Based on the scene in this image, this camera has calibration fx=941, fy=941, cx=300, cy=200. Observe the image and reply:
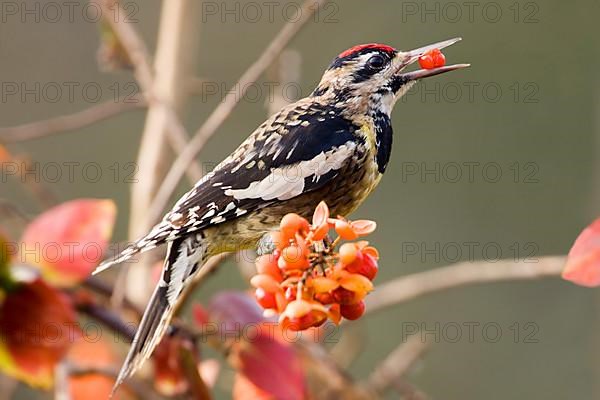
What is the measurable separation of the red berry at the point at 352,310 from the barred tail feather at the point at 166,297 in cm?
39

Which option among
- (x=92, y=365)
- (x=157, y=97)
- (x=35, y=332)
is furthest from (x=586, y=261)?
(x=157, y=97)

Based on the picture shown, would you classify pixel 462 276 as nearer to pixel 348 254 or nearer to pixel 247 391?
pixel 247 391

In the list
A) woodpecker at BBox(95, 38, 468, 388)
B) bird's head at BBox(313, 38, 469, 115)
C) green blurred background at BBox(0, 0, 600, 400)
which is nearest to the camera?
woodpecker at BBox(95, 38, 468, 388)

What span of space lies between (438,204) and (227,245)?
351 centimetres

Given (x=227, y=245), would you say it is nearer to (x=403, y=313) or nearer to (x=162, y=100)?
(x=162, y=100)

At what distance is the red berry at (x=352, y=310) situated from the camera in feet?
→ 4.66

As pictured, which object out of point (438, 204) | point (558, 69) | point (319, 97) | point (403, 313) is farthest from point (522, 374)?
point (319, 97)

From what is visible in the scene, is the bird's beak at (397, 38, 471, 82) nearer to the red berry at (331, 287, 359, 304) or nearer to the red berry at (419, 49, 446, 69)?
the red berry at (419, 49, 446, 69)

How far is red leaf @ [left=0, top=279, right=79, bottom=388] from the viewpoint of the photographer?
6.03 ft

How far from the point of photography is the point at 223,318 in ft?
6.49

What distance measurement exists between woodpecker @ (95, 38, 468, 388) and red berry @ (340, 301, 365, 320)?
0.49 metres

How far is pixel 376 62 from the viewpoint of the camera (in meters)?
2.23

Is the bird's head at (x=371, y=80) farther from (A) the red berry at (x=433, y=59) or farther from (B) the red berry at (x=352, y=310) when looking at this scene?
(B) the red berry at (x=352, y=310)

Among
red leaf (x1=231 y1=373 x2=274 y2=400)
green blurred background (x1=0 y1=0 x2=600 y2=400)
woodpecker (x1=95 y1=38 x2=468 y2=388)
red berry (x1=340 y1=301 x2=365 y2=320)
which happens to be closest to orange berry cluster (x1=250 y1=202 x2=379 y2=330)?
red berry (x1=340 y1=301 x2=365 y2=320)
